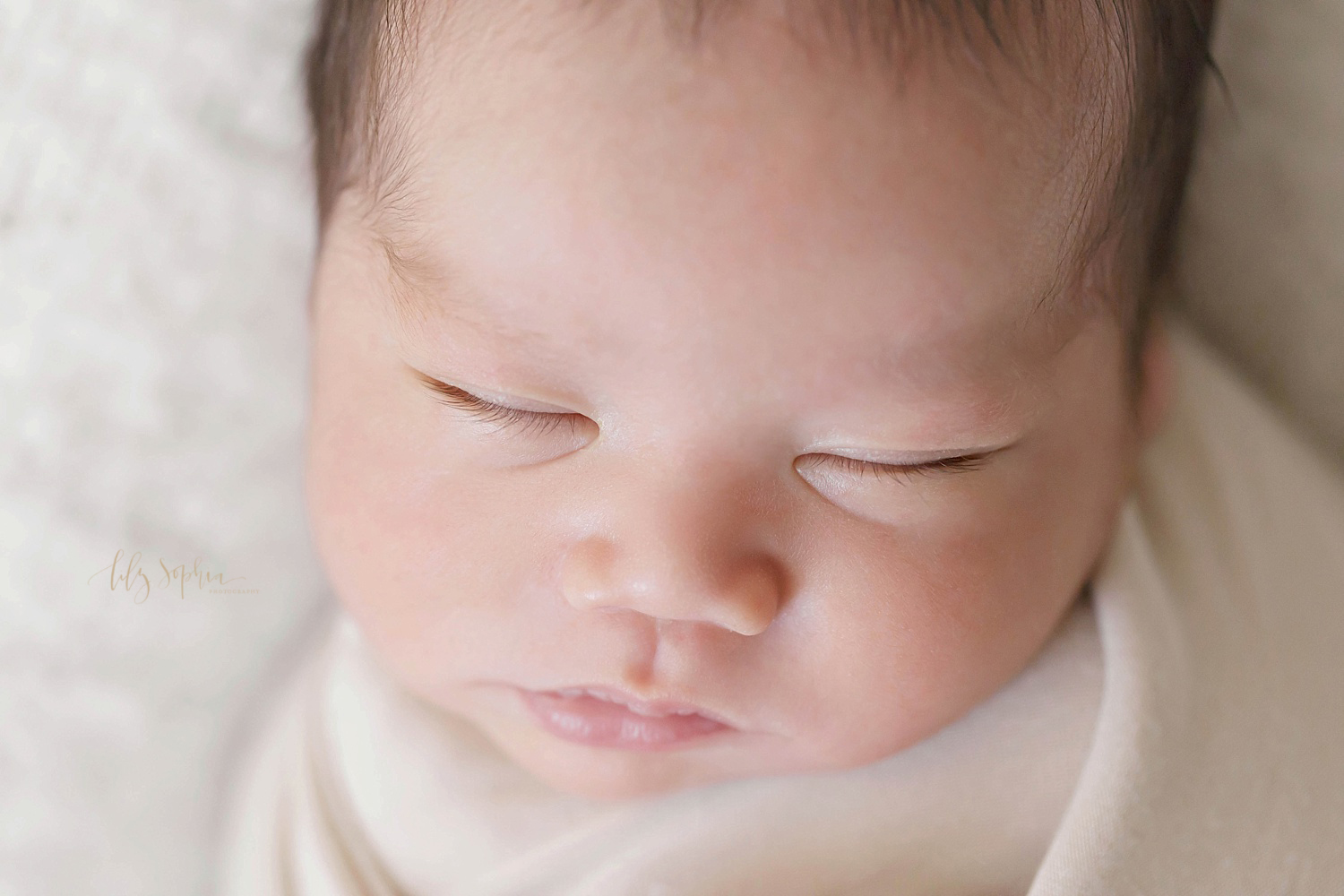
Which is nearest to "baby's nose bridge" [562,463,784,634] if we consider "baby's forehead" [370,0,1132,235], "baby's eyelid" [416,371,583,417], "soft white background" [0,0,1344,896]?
"baby's eyelid" [416,371,583,417]

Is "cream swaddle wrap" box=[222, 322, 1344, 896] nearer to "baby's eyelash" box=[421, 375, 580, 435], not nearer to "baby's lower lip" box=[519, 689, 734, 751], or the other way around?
"baby's lower lip" box=[519, 689, 734, 751]

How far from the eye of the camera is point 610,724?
102 cm

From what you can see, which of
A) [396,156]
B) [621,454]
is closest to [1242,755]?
[621,454]

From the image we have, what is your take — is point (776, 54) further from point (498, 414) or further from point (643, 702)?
point (643, 702)

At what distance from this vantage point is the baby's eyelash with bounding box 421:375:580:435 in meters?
0.90

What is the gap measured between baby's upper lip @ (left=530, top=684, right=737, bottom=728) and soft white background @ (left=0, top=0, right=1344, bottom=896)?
504mm

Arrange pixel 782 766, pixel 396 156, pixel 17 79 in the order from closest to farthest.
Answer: pixel 396 156 → pixel 782 766 → pixel 17 79

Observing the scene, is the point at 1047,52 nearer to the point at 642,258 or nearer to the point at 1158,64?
the point at 1158,64

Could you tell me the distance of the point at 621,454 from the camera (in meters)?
0.87

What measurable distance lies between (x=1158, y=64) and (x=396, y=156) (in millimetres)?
610

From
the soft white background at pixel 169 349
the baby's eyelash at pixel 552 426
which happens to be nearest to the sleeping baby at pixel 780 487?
the baby's eyelash at pixel 552 426

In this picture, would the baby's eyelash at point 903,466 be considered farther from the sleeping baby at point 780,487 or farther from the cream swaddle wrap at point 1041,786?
the cream swaddle wrap at point 1041,786

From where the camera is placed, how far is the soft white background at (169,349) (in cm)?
125

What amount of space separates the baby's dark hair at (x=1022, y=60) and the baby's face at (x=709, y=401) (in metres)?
0.03
